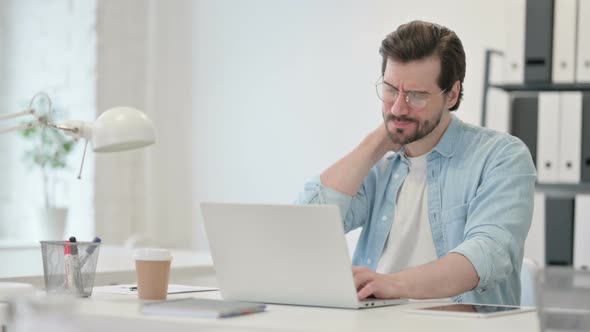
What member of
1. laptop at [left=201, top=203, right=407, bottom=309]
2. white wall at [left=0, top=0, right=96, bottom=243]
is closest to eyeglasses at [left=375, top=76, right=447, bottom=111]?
laptop at [left=201, top=203, right=407, bottom=309]

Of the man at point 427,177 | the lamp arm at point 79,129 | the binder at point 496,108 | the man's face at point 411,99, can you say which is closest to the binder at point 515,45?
the binder at point 496,108

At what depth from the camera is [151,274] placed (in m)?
1.53

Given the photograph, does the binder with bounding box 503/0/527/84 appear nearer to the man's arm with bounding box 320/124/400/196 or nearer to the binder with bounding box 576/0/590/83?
the binder with bounding box 576/0/590/83

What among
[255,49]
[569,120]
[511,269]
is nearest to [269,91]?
[255,49]

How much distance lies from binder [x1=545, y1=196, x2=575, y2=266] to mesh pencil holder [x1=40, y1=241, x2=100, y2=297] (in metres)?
1.75

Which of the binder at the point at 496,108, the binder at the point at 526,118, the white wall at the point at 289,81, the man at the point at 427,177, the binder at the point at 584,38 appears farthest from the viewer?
the white wall at the point at 289,81

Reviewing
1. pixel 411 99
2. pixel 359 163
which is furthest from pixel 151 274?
pixel 411 99

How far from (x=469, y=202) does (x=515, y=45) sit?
1127 mm

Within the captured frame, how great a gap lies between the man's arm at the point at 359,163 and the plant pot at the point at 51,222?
75.4 inches

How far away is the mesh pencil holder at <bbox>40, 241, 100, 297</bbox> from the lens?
61.2 inches

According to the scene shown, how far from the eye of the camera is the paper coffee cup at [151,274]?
5.02 feet

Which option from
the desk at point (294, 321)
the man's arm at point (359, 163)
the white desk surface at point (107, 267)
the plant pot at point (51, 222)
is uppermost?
the man's arm at point (359, 163)

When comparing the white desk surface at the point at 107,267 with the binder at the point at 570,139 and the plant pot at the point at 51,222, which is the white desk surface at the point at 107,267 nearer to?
the plant pot at the point at 51,222

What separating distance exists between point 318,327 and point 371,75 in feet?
8.65
